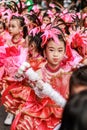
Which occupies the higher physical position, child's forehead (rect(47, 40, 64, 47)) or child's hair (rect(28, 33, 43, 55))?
child's forehead (rect(47, 40, 64, 47))

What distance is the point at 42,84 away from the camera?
328 centimetres

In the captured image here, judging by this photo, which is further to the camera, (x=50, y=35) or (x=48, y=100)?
(x=50, y=35)

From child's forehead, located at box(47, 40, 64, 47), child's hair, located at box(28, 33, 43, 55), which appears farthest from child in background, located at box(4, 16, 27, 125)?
child's forehead, located at box(47, 40, 64, 47)

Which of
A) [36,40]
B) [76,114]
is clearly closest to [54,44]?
[36,40]

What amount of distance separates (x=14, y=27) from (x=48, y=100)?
365 cm

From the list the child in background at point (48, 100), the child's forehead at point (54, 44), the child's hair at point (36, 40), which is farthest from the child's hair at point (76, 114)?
the child's hair at point (36, 40)

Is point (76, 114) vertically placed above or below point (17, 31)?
above

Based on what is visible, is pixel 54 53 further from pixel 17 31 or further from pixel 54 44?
pixel 17 31

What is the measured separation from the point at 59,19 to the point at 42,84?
4.86 metres

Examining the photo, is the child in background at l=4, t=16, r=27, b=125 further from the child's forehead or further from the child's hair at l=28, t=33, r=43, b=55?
the child's forehead

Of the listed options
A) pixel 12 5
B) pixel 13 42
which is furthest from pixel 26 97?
pixel 12 5

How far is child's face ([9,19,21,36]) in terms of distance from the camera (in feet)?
23.3

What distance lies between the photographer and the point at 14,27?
287 inches

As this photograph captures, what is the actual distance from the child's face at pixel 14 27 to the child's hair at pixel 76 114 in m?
5.68
